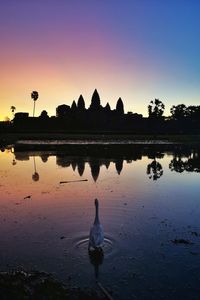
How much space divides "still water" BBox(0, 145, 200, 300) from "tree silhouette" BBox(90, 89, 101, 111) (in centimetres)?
8908

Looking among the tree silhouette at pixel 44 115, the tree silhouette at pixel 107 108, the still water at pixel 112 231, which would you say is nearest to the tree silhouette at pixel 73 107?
the tree silhouette at pixel 44 115

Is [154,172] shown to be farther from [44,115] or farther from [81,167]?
[44,115]

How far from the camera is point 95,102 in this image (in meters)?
113

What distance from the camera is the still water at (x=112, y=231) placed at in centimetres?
828

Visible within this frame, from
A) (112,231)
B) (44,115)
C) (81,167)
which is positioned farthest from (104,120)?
(112,231)

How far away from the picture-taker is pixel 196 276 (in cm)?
846

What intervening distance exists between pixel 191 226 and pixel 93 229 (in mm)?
4420

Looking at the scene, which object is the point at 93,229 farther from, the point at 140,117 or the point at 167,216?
the point at 140,117

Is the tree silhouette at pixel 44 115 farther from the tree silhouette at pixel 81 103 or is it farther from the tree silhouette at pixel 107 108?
the tree silhouette at pixel 107 108

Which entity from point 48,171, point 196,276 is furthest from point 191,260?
point 48,171

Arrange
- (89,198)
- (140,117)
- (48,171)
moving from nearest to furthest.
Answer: (89,198) → (48,171) → (140,117)

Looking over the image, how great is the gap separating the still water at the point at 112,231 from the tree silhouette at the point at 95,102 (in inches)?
3507

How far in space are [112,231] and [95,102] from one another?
10286 cm

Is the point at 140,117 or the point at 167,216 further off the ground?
the point at 140,117
